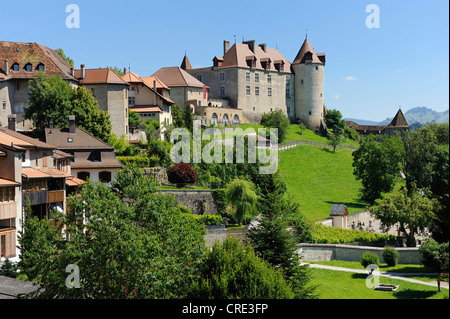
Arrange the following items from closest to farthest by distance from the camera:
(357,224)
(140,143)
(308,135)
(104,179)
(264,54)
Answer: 1. (104,179)
2. (357,224)
3. (140,143)
4. (308,135)
5. (264,54)

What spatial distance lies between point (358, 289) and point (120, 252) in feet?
52.8

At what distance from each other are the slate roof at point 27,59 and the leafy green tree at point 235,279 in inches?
1593

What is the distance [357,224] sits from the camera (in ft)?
190

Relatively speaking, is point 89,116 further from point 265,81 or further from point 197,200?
point 265,81

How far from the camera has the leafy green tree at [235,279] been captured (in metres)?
24.3

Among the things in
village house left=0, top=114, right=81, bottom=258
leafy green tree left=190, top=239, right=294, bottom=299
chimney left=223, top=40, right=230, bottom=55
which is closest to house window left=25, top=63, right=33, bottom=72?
village house left=0, top=114, right=81, bottom=258

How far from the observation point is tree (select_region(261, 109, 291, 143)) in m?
87.6

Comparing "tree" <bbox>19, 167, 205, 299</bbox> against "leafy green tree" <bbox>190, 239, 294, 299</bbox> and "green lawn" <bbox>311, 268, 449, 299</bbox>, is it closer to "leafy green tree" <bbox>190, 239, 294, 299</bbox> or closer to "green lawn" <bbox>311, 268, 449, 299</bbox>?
"leafy green tree" <bbox>190, 239, 294, 299</bbox>

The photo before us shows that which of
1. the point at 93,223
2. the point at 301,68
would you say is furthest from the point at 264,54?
the point at 93,223

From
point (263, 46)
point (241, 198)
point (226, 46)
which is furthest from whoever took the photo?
point (263, 46)

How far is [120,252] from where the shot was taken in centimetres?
2398

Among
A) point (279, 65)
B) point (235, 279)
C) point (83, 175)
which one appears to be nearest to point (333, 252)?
point (235, 279)

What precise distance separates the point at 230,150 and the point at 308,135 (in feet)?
113
